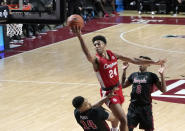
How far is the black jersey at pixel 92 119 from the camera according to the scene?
23.7 feet

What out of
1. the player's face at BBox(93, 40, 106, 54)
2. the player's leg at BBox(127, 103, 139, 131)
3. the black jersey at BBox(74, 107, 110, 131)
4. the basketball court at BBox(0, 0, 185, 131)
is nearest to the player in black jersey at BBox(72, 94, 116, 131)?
the black jersey at BBox(74, 107, 110, 131)

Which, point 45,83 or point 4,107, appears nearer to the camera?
point 4,107

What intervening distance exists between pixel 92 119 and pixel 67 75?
332 inches

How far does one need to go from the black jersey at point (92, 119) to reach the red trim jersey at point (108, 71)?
839 mm

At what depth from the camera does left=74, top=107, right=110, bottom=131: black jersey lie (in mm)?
7238

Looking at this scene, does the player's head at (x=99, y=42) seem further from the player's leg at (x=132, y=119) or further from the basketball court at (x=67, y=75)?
the basketball court at (x=67, y=75)

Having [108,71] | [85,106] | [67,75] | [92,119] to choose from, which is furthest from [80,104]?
[67,75]

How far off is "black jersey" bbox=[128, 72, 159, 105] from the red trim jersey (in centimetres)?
51

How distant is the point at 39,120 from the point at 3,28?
963 centimetres

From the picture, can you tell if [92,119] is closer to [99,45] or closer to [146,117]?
[99,45]

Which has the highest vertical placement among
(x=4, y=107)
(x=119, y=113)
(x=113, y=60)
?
(x=113, y=60)

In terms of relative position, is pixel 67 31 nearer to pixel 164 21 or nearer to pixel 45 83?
pixel 164 21

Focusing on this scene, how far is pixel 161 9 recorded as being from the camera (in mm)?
32562

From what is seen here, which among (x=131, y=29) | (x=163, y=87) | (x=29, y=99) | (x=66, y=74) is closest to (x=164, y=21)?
(x=131, y=29)
